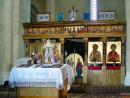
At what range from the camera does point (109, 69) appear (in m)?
17.0

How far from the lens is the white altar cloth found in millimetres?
8562

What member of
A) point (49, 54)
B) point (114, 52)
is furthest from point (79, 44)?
point (49, 54)

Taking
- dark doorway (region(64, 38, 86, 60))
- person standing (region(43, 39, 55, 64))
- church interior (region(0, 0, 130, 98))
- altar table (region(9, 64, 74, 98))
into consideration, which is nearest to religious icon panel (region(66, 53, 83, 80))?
church interior (region(0, 0, 130, 98))

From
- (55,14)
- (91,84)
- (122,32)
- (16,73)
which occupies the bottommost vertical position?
(91,84)

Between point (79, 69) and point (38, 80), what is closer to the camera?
point (38, 80)

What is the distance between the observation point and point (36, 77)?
8633 millimetres

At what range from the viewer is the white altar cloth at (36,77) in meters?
8.56

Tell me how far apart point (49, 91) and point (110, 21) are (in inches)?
351

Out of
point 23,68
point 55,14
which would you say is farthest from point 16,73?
point 55,14

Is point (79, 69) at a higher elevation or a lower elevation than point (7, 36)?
lower

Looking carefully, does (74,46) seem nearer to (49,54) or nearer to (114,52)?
(114,52)

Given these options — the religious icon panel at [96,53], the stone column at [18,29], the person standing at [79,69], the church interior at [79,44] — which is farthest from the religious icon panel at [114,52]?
the stone column at [18,29]

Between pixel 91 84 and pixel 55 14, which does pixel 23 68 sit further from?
pixel 55 14

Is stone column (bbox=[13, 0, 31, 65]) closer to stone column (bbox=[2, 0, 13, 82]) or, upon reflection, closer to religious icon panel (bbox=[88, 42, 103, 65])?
stone column (bbox=[2, 0, 13, 82])
